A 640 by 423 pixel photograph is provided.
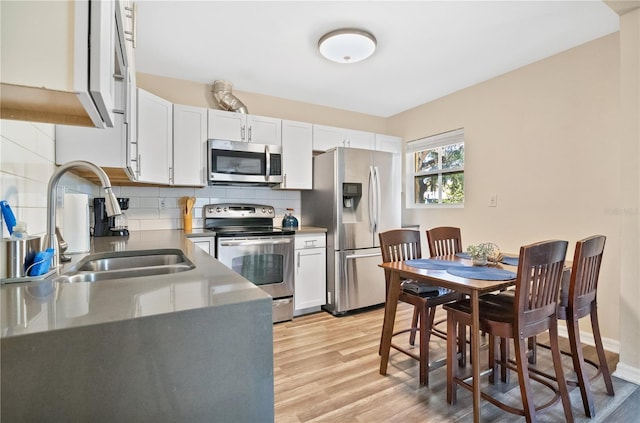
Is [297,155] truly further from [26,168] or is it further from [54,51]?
[54,51]

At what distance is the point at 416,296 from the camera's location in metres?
2.13

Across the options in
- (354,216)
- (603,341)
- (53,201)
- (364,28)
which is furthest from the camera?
(354,216)

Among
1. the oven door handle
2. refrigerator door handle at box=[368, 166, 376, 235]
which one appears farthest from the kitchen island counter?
refrigerator door handle at box=[368, 166, 376, 235]

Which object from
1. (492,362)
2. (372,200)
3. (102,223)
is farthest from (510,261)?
(102,223)

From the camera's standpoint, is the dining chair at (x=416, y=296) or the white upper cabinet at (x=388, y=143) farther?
the white upper cabinet at (x=388, y=143)

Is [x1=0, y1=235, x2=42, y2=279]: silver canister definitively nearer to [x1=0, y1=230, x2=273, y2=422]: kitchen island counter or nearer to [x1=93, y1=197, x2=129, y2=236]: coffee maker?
[x1=0, y1=230, x2=273, y2=422]: kitchen island counter

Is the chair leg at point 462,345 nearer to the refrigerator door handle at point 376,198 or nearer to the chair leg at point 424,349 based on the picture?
the chair leg at point 424,349

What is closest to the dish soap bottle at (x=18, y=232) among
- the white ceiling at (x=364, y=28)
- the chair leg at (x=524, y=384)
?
the white ceiling at (x=364, y=28)

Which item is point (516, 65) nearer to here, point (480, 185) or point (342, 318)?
point (480, 185)

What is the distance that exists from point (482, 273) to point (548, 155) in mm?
1755

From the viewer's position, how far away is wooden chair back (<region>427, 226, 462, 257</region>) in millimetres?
2684

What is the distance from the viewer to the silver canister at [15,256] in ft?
2.87

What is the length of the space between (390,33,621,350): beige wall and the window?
0.14 meters

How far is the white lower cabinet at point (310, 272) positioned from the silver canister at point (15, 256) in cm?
238
